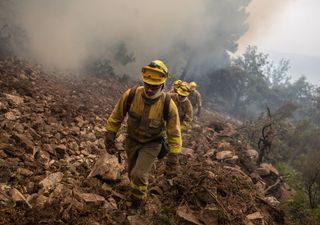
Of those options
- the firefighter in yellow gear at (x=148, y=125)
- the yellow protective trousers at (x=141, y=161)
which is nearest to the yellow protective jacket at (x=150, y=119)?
the firefighter in yellow gear at (x=148, y=125)

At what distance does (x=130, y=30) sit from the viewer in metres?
21.2

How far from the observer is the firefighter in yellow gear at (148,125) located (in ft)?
11.2

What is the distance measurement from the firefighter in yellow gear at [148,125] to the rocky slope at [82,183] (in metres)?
0.52

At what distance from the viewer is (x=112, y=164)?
452 centimetres

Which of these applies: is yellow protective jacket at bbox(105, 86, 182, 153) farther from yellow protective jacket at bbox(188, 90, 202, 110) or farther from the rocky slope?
yellow protective jacket at bbox(188, 90, 202, 110)

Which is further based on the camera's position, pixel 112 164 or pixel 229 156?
pixel 229 156

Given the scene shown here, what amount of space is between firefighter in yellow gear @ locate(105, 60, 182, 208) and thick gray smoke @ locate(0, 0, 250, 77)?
32.3 feet

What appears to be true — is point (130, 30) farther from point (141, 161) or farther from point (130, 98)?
point (141, 161)

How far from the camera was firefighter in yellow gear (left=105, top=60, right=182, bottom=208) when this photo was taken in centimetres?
342

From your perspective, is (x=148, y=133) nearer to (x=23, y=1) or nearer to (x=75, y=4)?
(x=23, y=1)

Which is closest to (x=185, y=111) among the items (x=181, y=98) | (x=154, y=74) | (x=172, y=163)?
(x=181, y=98)

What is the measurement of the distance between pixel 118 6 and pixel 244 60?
19757 mm

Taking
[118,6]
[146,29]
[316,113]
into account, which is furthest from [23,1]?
[316,113]

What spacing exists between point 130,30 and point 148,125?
61.5ft
